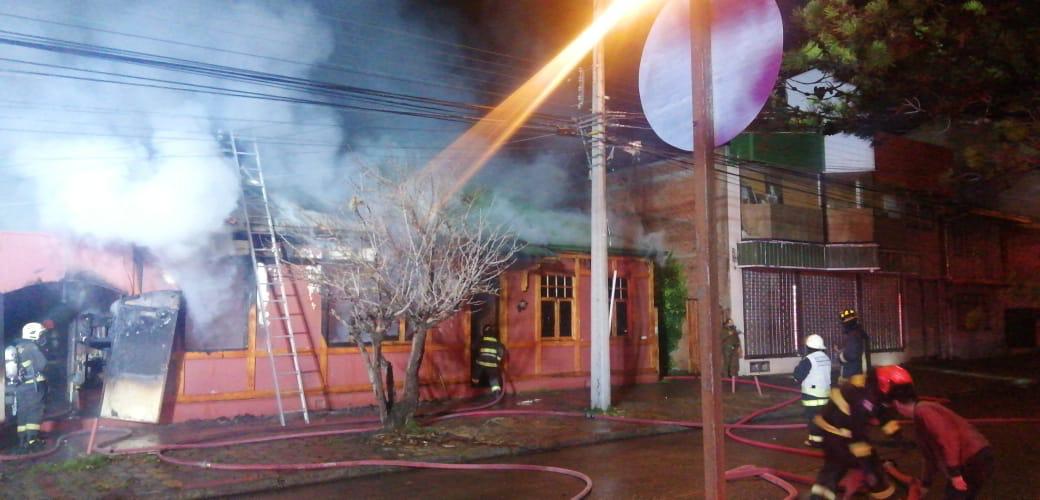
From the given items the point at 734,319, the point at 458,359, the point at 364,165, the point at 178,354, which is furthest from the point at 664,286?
the point at 178,354

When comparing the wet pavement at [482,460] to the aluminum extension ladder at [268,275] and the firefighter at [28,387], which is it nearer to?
the firefighter at [28,387]

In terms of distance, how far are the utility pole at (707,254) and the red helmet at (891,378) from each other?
5.90 feet

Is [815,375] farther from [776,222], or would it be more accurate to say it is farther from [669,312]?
[776,222]

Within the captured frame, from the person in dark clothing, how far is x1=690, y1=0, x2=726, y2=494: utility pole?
181 centimetres

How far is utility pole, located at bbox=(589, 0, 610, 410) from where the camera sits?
1147 centimetres

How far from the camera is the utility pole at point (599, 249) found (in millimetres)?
11469

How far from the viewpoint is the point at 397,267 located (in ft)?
30.9

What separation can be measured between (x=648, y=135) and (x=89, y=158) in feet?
50.7

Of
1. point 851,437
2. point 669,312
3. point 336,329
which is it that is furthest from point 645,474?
point 669,312

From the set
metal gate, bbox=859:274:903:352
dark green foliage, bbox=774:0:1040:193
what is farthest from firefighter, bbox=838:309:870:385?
metal gate, bbox=859:274:903:352

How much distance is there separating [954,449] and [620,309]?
11.5 meters

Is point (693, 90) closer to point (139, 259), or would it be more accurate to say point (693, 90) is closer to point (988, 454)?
point (988, 454)

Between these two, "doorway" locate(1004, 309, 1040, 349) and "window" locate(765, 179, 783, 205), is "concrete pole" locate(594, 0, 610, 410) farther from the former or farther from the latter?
"doorway" locate(1004, 309, 1040, 349)

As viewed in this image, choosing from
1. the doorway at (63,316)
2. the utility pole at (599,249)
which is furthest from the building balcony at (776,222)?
the doorway at (63,316)
